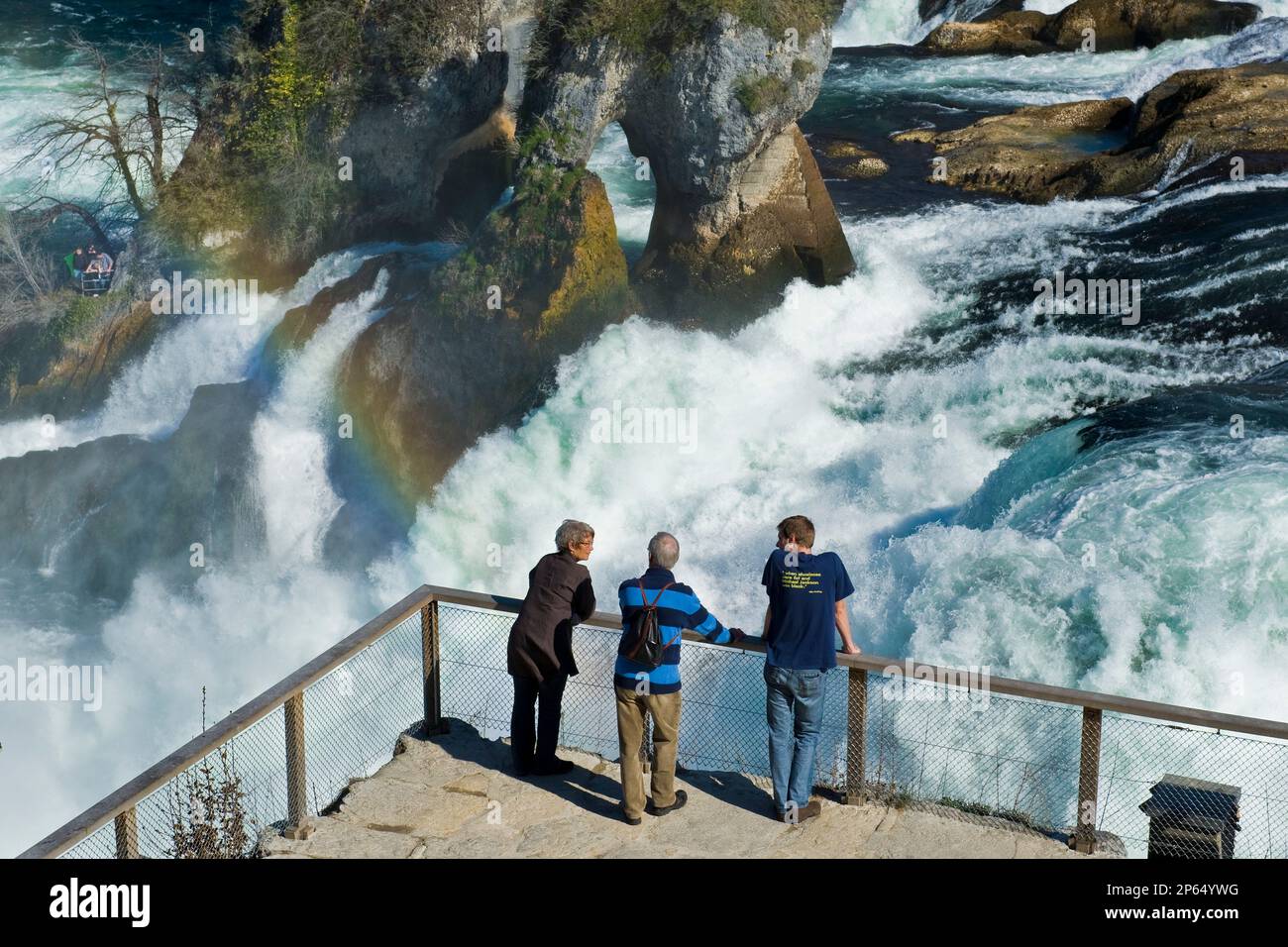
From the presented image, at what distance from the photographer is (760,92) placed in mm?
20891

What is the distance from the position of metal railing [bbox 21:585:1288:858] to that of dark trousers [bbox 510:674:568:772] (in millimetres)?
483

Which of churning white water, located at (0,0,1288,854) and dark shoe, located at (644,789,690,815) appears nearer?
dark shoe, located at (644,789,690,815)

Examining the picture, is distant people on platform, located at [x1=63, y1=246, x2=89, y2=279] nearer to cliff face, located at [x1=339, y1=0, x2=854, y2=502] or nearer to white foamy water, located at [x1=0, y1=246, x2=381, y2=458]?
white foamy water, located at [x1=0, y1=246, x2=381, y2=458]

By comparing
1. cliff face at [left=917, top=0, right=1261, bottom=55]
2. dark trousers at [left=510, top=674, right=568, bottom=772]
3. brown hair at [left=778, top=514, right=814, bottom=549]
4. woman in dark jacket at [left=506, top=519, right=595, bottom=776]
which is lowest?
dark trousers at [left=510, top=674, right=568, bottom=772]

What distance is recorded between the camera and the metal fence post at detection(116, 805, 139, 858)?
749 centimetres

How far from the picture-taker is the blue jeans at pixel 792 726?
852cm

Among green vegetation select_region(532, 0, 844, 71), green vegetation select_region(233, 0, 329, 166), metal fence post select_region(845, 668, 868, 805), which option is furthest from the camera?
green vegetation select_region(233, 0, 329, 166)

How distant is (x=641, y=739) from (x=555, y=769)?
85cm

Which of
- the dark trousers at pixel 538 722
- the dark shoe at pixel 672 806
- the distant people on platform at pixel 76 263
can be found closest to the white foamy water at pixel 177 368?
the distant people on platform at pixel 76 263

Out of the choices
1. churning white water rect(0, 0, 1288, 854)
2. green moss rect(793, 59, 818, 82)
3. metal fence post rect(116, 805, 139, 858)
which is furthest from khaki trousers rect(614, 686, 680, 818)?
green moss rect(793, 59, 818, 82)

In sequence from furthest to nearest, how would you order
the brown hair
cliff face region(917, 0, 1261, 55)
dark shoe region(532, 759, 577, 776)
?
cliff face region(917, 0, 1261, 55) → dark shoe region(532, 759, 577, 776) → the brown hair

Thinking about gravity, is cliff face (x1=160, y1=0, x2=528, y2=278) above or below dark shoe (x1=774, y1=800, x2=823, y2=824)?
above
